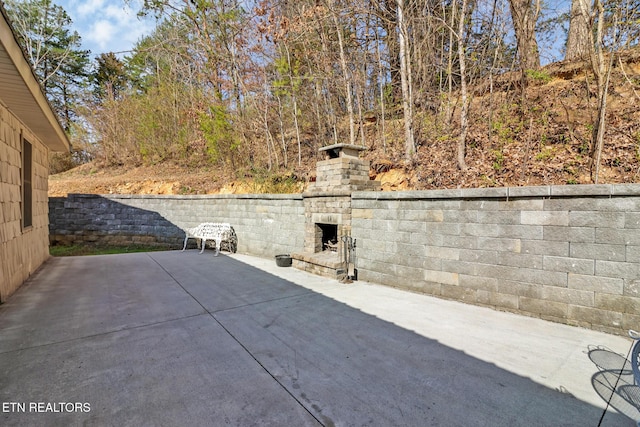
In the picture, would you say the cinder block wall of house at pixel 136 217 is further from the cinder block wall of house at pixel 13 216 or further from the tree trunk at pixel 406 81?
the tree trunk at pixel 406 81

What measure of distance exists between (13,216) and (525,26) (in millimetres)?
10166

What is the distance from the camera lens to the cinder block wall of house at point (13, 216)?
150 inches

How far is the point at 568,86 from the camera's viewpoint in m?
6.49

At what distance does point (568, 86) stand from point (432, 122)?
2822mm

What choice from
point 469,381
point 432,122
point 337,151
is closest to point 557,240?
point 469,381

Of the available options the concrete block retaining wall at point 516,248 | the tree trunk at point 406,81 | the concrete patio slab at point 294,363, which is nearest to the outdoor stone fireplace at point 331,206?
the concrete block retaining wall at point 516,248

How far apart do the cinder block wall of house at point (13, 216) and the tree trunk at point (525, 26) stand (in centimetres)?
925

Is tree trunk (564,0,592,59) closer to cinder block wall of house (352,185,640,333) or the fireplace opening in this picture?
cinder block wall of house (352,185,640,333)

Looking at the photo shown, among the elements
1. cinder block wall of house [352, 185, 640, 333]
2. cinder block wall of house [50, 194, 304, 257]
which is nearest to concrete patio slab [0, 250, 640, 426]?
cinder block wall of house [352, 185, 640, 333]

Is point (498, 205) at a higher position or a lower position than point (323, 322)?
higher

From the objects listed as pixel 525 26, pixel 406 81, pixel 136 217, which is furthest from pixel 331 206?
pixel 136 217

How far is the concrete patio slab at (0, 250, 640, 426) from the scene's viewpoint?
1.75 metres

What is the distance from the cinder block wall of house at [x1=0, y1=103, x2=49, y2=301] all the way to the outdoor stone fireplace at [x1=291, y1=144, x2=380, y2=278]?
13.3 ft

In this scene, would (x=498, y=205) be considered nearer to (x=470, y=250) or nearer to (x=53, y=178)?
(x=470, y=250)
